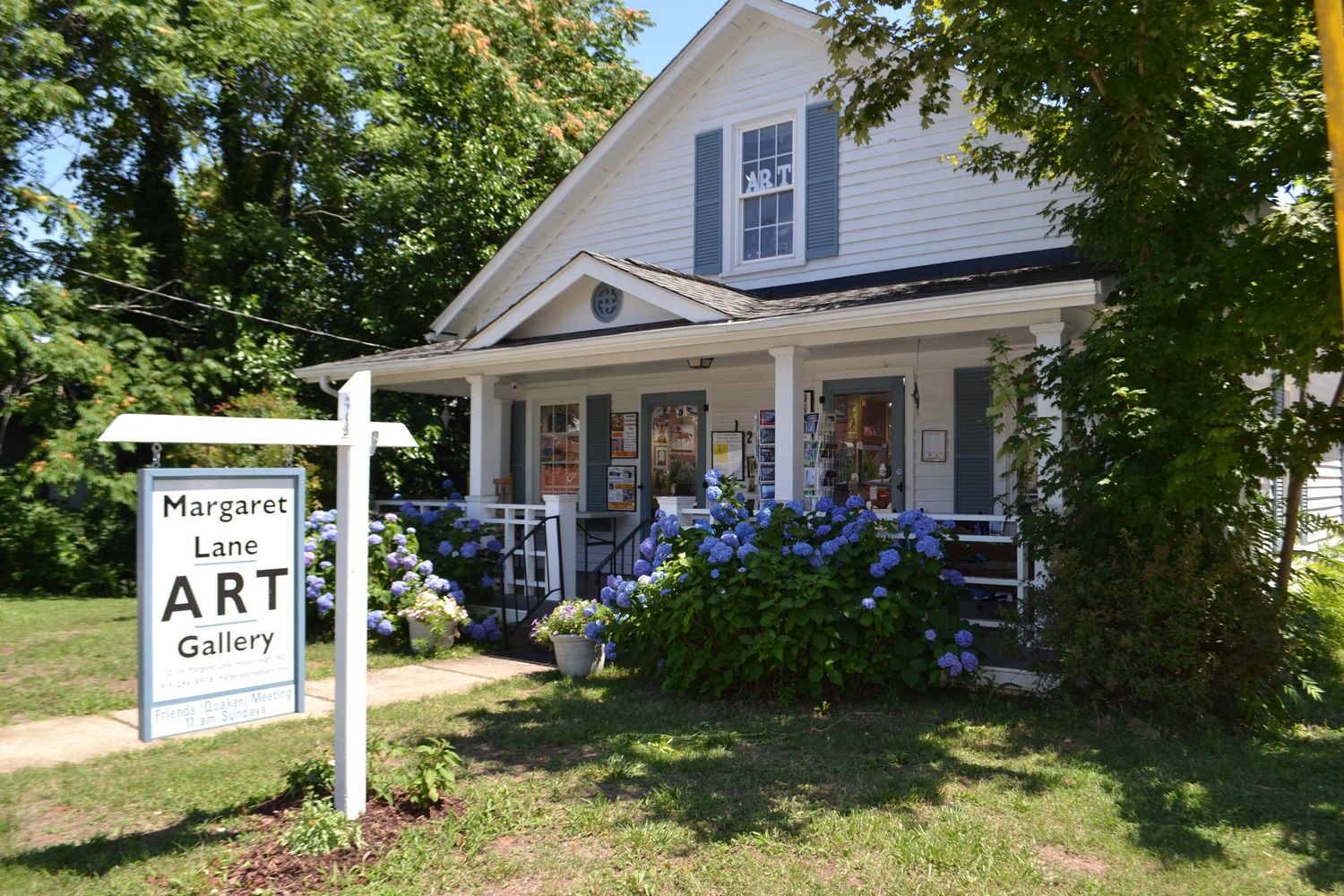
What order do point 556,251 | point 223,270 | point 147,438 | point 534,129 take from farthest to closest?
1. point 534,129
2. point 223,270
3. point 556,251
4. point 147,438

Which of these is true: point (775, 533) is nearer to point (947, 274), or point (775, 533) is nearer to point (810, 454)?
point (810, 454)

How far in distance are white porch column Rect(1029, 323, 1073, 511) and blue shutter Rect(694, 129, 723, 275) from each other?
15.8 feet

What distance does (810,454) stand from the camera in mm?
9383

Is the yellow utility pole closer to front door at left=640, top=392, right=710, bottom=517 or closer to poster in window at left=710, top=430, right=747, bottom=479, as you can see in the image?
poster in window at left=710, top=430, right=747, bottom=479

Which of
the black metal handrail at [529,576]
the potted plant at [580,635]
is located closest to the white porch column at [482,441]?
the black metal handrail at [529,576]

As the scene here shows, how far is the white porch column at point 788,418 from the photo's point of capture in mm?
8344

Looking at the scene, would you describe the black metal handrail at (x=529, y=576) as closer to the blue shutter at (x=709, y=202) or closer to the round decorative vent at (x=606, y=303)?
the round decorative vent at (x=606, y=303)

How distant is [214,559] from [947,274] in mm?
7313

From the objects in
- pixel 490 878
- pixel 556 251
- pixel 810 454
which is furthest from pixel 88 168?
pixel 490 878

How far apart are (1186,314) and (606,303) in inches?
223

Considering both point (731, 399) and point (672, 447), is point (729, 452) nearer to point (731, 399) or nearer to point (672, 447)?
point (731, 399)

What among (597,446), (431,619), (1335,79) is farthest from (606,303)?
(1335,79)

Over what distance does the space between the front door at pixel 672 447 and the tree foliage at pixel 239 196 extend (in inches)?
159

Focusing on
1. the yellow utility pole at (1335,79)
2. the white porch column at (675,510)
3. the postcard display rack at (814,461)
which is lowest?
the white porch column at (675,510)
